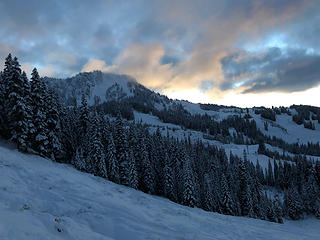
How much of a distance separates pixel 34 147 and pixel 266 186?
12167 cm

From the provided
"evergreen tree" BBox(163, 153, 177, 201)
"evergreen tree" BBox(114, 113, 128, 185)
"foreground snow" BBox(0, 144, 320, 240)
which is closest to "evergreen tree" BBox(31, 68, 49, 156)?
"foreground snow" BBox(0, 144, 320, 240)

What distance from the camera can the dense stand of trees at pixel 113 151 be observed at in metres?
32.3

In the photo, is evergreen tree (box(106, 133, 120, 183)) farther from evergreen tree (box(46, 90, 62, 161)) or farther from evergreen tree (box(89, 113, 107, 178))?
evergreen tree (box(46, 90, 62, 161))

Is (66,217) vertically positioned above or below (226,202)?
above

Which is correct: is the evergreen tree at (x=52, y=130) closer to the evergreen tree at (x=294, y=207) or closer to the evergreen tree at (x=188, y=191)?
the evergreen tree at (x=188, y=191)

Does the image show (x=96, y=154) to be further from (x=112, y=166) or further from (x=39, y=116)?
(x=39, y=116)

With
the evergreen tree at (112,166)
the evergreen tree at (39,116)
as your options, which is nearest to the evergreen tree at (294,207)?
the evergreen tree at (112,166)

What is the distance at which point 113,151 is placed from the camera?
43844 millimetres

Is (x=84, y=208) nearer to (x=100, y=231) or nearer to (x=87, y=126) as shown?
(x=100, y=231)

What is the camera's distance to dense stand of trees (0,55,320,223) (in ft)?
106

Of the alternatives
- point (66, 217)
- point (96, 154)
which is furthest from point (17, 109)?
point (66, 217)

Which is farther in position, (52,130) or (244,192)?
(244,192)

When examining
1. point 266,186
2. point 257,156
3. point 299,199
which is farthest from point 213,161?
point 257,156

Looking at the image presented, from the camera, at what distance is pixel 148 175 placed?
1953 inches
